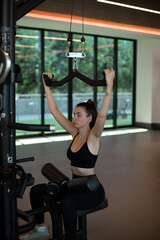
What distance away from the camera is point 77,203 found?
6.55 ft

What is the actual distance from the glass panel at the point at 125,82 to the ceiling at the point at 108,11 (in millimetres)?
2170

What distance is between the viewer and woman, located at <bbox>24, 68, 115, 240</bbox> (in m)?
1.98

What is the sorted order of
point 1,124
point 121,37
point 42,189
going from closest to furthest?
point 1,124
point 42,189
point 121,37

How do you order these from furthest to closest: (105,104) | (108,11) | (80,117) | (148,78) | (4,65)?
(148,78) < (108,11) < (80,117) < (105,104) < (4,65)

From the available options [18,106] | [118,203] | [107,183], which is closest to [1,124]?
[118,203]

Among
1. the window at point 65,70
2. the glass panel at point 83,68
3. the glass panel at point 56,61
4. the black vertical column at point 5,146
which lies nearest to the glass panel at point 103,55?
the window at point 65,70

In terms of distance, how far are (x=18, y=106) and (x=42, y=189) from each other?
5500 millimetres

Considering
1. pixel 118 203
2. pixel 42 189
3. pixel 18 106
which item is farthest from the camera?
pixel 18 106

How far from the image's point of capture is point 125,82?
9312 mm

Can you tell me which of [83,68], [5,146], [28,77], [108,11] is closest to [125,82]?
[83,68]

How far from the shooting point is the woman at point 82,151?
1.98m

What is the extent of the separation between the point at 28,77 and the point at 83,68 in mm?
1649

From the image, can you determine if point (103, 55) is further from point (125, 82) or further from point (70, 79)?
point (70, 79)

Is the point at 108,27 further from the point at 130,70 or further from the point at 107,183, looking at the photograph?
the point at 107,183
